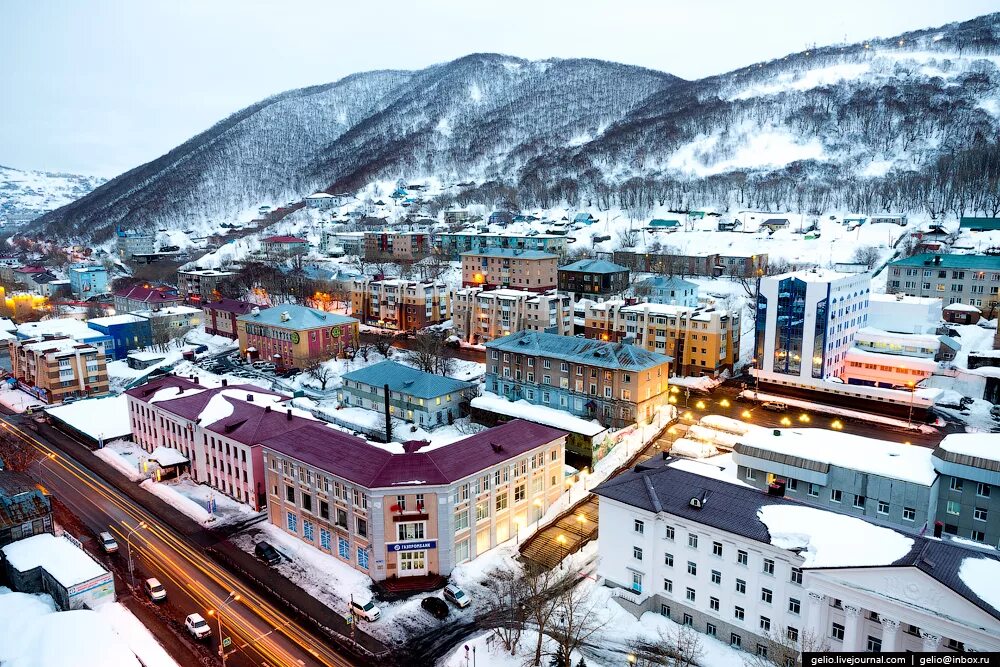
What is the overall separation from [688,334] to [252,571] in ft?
162

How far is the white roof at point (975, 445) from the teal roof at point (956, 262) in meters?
54.5

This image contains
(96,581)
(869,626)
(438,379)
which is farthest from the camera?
(438,379)

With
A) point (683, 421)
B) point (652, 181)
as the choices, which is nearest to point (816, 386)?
point (683, 421)

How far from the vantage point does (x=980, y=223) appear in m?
110

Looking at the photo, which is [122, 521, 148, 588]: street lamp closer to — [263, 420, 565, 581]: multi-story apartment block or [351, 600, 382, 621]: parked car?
[263, 420, 565, 581]: multi-story apartment block

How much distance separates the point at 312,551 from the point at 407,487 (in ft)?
28.8

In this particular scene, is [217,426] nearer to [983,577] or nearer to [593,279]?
[983,577]

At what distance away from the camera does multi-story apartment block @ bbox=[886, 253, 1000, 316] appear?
7612cm

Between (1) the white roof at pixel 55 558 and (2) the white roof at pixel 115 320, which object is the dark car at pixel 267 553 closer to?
(1) the white roof at pixel 55 558

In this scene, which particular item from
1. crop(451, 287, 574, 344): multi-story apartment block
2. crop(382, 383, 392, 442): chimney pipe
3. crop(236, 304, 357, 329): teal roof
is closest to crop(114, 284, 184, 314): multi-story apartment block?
crop(236, 304, 357, 329): teal roof

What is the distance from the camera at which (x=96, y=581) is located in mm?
32062

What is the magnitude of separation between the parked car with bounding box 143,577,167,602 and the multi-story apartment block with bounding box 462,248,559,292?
70.6 meters

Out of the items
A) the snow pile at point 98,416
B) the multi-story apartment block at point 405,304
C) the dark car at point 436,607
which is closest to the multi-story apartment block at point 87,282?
the multi-story apartment block at point 405,304

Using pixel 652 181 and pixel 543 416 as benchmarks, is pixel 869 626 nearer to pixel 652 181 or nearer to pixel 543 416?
pixel 543 416
